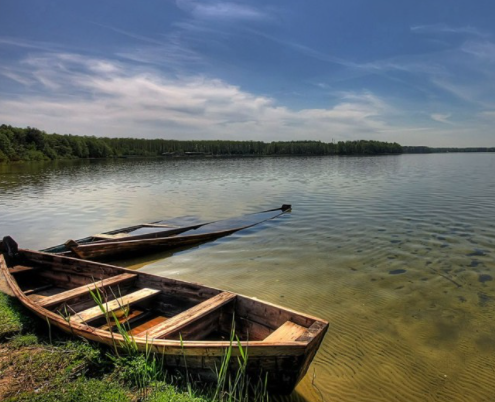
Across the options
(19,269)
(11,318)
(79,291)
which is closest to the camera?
(11,318)

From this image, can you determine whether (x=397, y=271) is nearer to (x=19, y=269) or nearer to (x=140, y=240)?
(x=140, y=240)

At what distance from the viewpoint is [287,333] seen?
3768 mm

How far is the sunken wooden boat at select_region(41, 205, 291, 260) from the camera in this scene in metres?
9.55

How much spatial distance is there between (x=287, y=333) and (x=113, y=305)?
298cm

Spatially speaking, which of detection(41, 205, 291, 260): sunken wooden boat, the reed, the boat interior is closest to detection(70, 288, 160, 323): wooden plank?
the boat interior

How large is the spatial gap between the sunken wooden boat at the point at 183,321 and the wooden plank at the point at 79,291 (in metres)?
0.02

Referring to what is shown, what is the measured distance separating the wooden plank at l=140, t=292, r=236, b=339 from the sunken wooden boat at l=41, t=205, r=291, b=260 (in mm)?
6261

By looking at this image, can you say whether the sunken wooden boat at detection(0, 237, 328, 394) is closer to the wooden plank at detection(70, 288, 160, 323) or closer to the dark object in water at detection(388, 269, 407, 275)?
the wooden plank at detection(70, 288, 160, 323)

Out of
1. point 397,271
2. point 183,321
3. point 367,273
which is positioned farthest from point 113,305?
point 397,271

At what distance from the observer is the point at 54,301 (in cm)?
513

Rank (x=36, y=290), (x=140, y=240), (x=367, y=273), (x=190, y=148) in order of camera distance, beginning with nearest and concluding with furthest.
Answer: (x=36, y=290) → (x=367, y=273) → (x=140, y=240) → (x=190, y=148)

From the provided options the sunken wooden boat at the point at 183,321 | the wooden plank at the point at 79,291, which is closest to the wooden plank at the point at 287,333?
the sunken wooden boat at the point at 183,321

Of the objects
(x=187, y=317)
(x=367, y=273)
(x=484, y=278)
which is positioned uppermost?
(x=187, y=317)

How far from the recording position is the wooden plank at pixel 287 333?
11.9ft
